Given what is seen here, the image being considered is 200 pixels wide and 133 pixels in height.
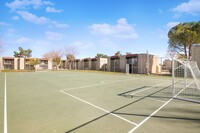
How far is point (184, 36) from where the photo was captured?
93.5ft

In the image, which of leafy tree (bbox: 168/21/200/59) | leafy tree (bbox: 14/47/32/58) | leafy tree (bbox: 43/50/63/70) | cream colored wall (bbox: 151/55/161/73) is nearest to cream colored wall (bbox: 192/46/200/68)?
leafy tree (bbox: 168/21/200/59)

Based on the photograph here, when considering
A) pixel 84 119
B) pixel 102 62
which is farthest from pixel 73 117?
pixel 102 62

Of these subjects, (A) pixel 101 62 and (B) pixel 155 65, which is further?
(A) pixel 101 62

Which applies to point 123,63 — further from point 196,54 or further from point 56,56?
point 56,56

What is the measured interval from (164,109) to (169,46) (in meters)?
31.6

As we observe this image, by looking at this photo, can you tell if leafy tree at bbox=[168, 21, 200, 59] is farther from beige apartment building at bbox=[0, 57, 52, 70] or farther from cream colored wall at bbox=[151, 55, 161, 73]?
beige apartment building at bbox=[0, 57, 52, 70]

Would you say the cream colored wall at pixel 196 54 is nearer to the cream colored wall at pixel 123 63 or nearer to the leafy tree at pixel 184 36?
the leafy tree at pixel 184 36

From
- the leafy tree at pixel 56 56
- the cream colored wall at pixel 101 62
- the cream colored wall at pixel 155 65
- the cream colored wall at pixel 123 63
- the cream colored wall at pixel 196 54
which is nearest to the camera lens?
the cream colored wall at pixel 196 54

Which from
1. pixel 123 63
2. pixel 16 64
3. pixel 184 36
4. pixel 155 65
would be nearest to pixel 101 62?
pixel 123 63

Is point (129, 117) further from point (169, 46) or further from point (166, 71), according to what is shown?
point (169, 46)

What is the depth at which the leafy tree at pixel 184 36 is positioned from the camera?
2727 cm

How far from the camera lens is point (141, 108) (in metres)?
Answer: 6.02

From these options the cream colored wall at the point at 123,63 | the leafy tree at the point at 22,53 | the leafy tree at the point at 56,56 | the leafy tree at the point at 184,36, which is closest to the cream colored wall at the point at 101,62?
the cream colored wall at the point at 123,63

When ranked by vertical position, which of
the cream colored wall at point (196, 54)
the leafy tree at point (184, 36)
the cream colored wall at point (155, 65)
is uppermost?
the leafy tree at point (184, 36)
